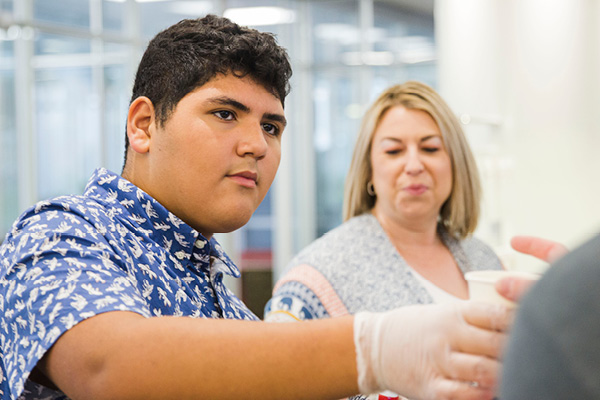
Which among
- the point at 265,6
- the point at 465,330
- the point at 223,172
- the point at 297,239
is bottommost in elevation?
the point at 297,239

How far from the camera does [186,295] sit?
1.14m

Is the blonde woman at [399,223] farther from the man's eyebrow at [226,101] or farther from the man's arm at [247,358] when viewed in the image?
the man's arm at [247,358]

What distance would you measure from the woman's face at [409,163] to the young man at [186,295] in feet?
3.76

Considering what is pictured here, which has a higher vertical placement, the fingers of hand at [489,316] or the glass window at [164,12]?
the glass window at [164,12]

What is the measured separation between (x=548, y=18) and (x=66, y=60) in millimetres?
4134

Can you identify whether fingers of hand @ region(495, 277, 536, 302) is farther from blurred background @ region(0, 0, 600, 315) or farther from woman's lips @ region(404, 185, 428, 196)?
blurred background @ region(0, 0, 600, 315)

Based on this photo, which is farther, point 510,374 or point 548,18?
point 548,18

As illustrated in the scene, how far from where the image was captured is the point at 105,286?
2.86 feet

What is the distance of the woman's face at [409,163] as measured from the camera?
2.36m

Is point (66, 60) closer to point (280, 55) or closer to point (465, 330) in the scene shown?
point (280, 55)

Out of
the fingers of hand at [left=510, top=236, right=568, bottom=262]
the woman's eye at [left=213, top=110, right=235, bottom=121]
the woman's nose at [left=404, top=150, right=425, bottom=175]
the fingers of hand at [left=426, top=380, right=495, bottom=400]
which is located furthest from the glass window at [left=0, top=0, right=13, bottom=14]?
the fingers of hand at [left=426, top=380, right=495, bottom=400]

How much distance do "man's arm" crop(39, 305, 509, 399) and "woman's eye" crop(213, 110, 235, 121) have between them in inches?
17.7

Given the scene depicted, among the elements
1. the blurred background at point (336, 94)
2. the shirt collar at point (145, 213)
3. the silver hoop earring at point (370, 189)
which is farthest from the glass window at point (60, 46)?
the shirt collar at point (145, 213)

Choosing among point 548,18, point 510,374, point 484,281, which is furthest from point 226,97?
point 548,18
